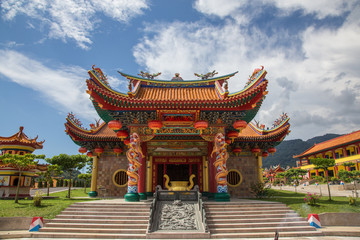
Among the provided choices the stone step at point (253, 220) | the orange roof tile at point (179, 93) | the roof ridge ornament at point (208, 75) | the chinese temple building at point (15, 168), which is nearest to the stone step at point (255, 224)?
the stone step at point (253, 220)

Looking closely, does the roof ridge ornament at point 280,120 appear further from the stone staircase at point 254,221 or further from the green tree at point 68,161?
the green tree at point 68,161

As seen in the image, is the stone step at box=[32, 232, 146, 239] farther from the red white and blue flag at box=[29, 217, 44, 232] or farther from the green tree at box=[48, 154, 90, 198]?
the green tree at box=[48, 154, 90, 198]

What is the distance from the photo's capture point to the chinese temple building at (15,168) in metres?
20.8

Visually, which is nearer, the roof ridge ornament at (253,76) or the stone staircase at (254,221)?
the stone staircase at (254,221)

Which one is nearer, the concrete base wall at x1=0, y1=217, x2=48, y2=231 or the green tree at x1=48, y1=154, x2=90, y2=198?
the concrete base wall at x1=0, y1=217, x2=48, y2=231

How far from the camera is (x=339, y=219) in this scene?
9734 mm

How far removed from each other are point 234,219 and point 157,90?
29.3 feet

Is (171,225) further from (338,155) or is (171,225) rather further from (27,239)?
(338,155)

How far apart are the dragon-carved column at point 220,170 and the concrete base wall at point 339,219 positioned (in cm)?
407

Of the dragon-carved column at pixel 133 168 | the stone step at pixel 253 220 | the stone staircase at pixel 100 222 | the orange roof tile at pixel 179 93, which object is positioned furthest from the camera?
the orange roof tile at pixel 179 93

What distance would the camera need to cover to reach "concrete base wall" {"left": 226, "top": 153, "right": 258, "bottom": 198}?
17.7 meters

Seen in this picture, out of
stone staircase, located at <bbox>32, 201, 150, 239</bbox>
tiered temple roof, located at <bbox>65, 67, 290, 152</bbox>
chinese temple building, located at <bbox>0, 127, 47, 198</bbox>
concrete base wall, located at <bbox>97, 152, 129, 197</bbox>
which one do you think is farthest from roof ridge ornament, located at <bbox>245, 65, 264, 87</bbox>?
chinese temple building, located at <bbox>0, 127, 47, 198</bbox>

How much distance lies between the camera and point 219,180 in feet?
39.5

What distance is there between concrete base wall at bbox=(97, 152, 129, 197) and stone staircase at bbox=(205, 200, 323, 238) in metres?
9.27
